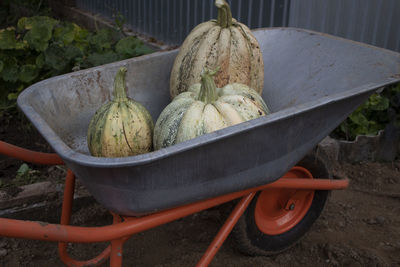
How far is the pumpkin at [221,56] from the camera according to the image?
6.72 feet

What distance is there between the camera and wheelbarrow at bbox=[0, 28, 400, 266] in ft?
4.25

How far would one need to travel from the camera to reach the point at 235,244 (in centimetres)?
230

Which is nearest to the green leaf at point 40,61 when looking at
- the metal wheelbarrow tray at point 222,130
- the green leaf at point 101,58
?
the green leaf at point 101,58

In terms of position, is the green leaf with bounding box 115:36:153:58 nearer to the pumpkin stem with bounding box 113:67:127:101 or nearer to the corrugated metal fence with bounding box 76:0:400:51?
the corrugated metal fence with bounding box 76:0:400:51

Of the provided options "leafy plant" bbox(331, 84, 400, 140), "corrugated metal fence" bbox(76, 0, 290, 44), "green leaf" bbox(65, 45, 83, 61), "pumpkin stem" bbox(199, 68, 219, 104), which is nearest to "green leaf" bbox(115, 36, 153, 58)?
"green leaf" bbox(65, 45, 83, 61)

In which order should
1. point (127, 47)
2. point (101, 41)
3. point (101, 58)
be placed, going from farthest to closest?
point (101, 41)
point (127, 47)
point (101, 58)

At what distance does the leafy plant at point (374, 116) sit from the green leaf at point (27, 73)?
2586mm

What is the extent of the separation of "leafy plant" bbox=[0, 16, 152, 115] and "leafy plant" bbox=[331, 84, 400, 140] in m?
1.79

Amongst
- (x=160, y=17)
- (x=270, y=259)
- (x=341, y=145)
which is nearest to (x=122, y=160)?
(x=270, y=259)

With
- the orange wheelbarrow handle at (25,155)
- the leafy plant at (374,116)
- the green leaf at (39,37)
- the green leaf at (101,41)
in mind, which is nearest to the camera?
the orange wheelbarrow handle at (25,155)

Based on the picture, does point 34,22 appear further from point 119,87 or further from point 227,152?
point 227,152

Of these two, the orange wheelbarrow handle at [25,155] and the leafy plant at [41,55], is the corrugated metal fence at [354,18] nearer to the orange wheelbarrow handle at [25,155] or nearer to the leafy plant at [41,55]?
the leafy plant at [41,55]

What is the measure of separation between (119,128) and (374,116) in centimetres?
247

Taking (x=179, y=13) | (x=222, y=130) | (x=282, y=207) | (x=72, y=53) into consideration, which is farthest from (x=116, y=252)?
(x=179, y=13)
